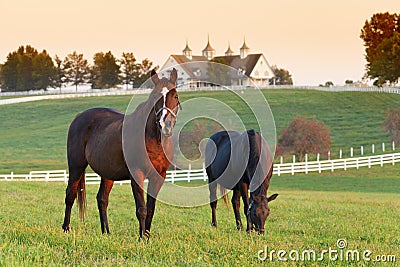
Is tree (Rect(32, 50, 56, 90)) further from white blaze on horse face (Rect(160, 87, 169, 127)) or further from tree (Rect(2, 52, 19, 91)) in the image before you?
white blaze on horse face (Rect(160, 87, 169, 127))

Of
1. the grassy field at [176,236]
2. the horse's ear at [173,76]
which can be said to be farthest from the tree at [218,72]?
the grassy field at [176,236]

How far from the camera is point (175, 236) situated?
8172mm

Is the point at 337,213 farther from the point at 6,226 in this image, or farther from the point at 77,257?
the point at 77,257

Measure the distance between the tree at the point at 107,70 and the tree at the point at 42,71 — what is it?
26.7ft

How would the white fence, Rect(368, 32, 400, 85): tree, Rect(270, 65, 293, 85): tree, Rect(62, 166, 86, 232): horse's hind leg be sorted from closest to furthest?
1. Rect(62, 166, 86, 232): horse's hind leg
2. the white fence
3. Rect(368, 32, 400, 85): tree
4. Rect(270, 65, 293, 85): tree

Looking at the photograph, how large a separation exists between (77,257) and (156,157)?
1964 mm

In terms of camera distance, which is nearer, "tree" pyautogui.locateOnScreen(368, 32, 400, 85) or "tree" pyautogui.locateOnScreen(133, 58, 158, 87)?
"tree" pyautogui.locateOnScreen(368, 32, 400, 85)

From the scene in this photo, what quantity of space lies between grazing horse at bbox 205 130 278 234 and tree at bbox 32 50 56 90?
9721 centimetres

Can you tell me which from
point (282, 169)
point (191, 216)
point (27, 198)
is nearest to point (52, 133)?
point (282, 169)

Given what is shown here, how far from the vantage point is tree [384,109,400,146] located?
42.8 metres

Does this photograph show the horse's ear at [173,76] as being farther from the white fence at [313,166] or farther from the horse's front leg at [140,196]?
the white fence at [313,166]

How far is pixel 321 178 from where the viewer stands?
31781mm

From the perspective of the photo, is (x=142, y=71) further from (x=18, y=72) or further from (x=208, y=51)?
(x=208, y=51)

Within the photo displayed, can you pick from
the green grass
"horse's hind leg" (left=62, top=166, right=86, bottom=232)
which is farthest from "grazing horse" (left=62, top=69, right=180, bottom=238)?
the green grass
